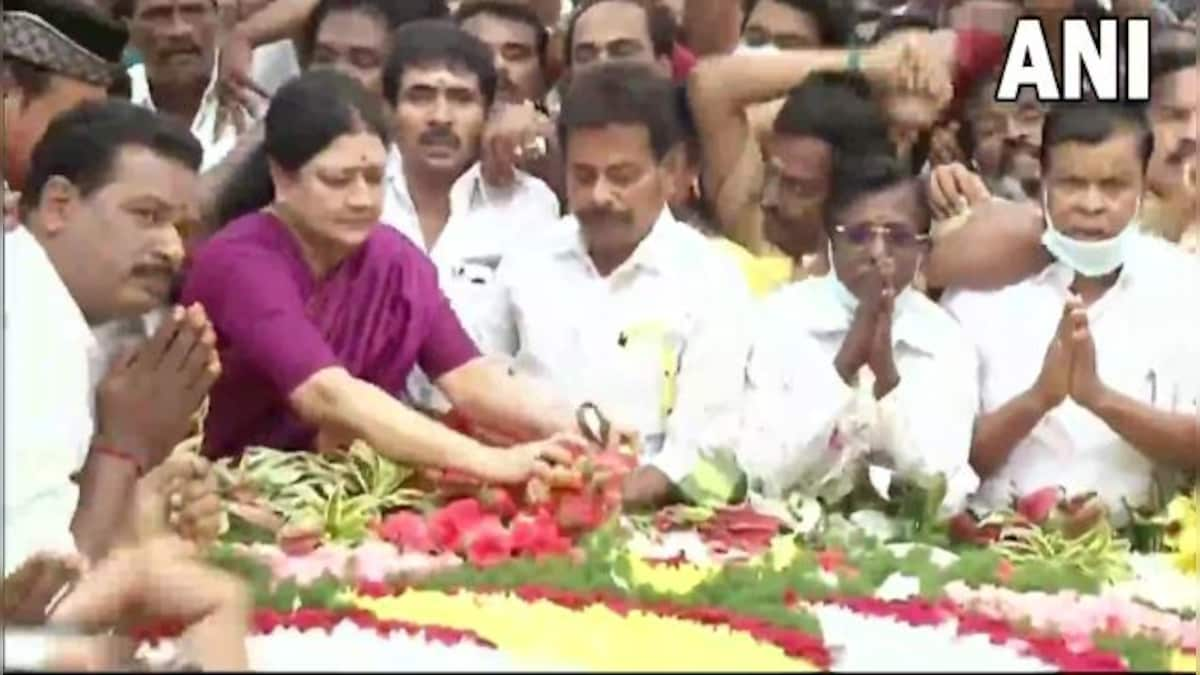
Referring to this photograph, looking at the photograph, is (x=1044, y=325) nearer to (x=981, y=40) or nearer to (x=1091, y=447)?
(x=1091, y=447)

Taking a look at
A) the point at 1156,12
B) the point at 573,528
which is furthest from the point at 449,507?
the point at 1156,12

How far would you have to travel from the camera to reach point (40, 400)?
1.14 meters

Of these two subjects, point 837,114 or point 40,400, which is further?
point 837,114

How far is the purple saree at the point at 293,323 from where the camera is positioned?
1335 millimetres

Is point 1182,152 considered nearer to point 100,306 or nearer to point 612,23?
point 612,23

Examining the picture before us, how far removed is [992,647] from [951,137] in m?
0.49

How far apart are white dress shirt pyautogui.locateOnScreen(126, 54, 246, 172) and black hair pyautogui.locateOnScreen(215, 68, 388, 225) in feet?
0.06

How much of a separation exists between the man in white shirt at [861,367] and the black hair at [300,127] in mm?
278

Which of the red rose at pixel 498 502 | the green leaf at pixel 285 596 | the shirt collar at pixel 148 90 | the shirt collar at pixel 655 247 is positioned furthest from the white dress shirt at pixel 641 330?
the green leaf at pixel 285 596

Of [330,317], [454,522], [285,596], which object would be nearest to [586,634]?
[285,596]

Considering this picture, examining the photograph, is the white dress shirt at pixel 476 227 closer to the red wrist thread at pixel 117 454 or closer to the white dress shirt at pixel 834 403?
the white dress shirt at pixel 834 403

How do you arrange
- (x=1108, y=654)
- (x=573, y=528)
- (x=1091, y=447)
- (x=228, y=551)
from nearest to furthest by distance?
(x=1108, y=654)
(x=228, y=551)
(x=573, y=528)
(x=1091, y=447)

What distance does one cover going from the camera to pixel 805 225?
146cm

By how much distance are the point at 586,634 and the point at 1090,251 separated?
1.76 ft
